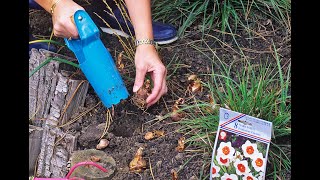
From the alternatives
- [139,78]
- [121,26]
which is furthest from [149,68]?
[121,26]

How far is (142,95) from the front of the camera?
195 cm

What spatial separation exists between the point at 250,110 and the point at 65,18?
0.73 m

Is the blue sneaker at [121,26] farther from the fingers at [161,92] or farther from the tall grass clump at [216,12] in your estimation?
the fingers at [161,92]

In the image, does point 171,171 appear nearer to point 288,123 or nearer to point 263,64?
point 288,123

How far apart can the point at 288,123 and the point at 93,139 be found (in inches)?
28.7

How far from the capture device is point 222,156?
66.4 inches

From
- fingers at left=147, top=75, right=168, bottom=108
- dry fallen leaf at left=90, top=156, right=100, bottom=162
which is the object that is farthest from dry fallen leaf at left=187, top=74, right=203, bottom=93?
dry fallen leaf at left=90, top=156, right=100, bottom=162

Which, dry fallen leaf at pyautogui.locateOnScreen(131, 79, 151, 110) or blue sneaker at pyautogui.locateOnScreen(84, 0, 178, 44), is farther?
blue sneaker at pyautogui.locateOnScreen(84, 0, 178, 44)

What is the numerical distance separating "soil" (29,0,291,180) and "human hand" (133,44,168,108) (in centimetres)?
17

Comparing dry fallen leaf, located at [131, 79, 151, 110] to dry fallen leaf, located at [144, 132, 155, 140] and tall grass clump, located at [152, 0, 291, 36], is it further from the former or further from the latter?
tall grass clump, located at [152, 0, 291, 36]

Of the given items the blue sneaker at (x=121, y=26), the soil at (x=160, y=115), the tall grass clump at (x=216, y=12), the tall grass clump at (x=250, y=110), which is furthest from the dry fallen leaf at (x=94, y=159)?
the tall grass clump at (x=216, y=12)

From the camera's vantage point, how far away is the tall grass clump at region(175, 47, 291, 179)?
1.79 m

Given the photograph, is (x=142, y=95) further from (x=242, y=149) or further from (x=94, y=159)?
(x=242, y=149)

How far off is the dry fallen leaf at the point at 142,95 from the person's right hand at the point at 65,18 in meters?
0.33
